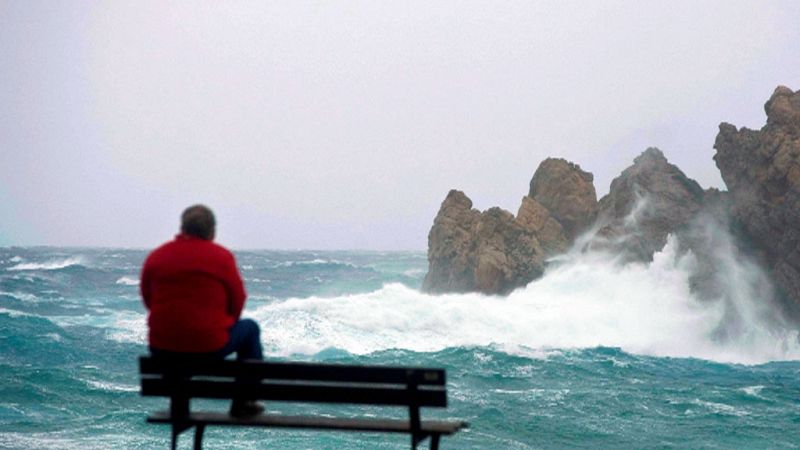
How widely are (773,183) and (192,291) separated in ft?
95.8

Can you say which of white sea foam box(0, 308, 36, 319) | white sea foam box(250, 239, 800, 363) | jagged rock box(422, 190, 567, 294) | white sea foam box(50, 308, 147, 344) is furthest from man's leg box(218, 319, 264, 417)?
jagged rock box(422, 190, 567, 294)

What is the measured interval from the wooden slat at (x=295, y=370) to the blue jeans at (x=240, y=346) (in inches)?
1.4

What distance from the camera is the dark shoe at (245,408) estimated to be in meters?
4.98

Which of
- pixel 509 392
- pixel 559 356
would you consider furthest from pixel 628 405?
pixel 559 356

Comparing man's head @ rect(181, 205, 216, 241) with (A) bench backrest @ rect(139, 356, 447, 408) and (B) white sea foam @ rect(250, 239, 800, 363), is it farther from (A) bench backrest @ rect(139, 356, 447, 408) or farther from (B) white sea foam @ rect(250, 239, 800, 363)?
(B) white sea foam @ rect(250, 239, 800, 363)

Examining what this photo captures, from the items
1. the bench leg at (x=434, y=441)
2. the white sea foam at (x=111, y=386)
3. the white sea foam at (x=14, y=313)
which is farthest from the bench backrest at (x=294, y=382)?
the white sea foam at (x=14, y=313)

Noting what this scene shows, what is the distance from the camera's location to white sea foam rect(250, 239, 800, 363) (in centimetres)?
2927

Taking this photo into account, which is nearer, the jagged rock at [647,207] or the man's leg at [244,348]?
the man's leg at [244,348]

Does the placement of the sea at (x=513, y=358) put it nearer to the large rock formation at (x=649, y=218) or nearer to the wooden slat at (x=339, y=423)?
the large rock formation at (x=649, y=218)

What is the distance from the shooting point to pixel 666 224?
36938 millimetres

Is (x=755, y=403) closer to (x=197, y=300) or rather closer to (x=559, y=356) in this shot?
(x=559, y=356)

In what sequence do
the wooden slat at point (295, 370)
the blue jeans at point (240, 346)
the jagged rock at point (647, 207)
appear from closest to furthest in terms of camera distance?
the wooden slat at point (295, 370)
the blue jeans at point (240, 346)
the jagged rock at point (647, 207)

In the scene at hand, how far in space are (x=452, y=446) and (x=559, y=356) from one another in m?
13.9

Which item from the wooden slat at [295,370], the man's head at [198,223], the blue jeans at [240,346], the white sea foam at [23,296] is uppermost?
the man's head at [198,223]
